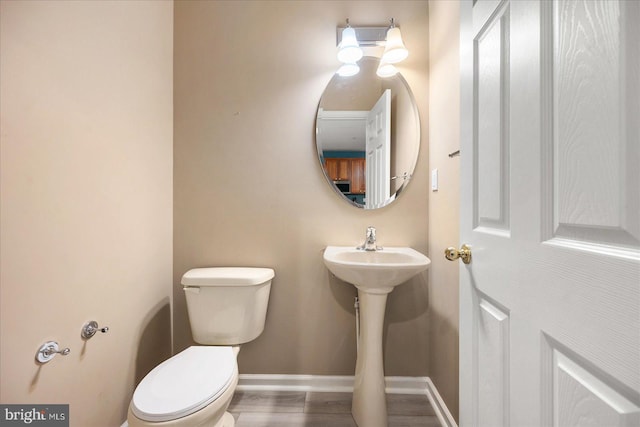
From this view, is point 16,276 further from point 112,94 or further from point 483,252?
point 483,252

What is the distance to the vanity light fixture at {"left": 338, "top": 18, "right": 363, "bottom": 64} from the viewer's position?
56.7 inches

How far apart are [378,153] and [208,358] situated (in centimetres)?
133

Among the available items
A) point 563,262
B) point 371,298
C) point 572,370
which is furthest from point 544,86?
point 371,298

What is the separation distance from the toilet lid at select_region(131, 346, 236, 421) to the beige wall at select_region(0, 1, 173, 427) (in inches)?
12.3

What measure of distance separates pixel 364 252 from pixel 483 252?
76 centimetres

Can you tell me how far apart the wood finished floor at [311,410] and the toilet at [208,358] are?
0.13 m

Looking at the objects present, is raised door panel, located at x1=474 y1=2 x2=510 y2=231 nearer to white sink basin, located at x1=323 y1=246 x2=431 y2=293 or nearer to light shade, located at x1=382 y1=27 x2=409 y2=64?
white sink basin, located at x1=323 y1=246 x2=431 y2=293

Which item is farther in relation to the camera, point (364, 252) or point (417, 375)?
point (417, 375)

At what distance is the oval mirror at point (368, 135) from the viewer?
1.53 m

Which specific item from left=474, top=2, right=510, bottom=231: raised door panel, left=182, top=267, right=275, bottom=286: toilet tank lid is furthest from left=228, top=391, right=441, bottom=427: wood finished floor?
left=474, top=2, right=510, bottom=231: raised door panel

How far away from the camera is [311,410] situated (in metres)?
1.37

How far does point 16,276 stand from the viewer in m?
0.79

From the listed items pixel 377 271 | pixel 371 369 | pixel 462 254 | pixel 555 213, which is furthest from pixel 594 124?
pixel 371 369

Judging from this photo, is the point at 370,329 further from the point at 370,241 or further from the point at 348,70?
the point at 348,70
